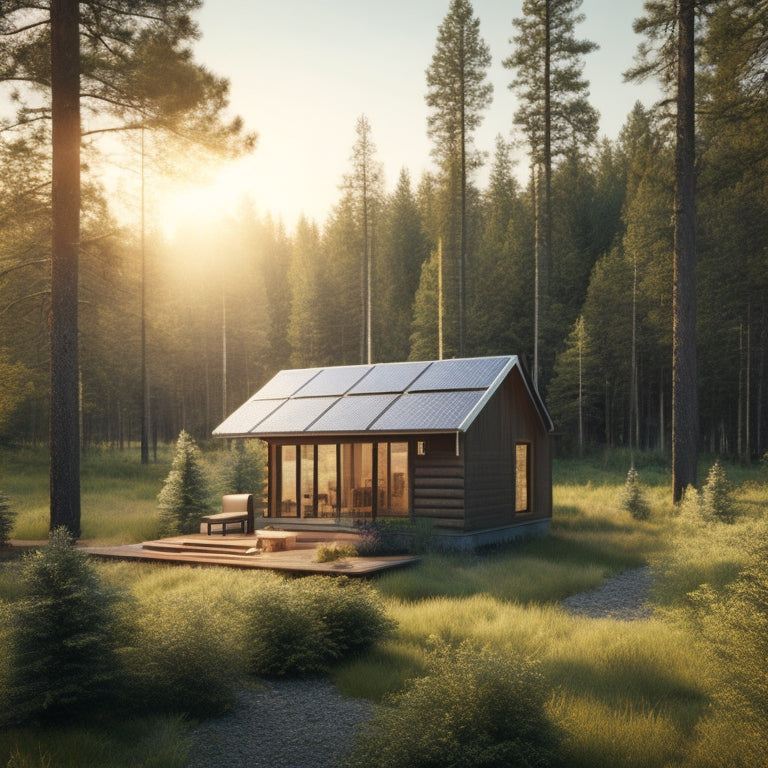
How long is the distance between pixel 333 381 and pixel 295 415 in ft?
5.67

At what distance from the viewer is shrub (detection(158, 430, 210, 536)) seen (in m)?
16.5

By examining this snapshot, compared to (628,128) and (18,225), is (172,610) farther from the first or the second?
(628,128)

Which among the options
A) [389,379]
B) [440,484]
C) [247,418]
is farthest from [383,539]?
[247,418]

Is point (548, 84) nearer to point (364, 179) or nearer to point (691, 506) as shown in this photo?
point (364, 179)

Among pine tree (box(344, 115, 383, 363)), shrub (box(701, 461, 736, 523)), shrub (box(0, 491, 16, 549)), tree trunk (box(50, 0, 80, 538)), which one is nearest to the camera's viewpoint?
tree trunk (box(50, 0, 80, 538))

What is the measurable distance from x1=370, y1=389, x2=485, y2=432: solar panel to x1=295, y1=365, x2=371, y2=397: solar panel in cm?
219

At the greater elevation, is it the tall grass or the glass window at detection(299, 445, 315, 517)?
the glass window at detection(299, 445, 315, 517)

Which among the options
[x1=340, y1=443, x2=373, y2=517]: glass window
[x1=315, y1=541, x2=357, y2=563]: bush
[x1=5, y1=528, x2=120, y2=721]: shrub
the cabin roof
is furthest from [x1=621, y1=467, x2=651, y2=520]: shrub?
[x1=5, y1=528, x2=120, y2=721]: shrub

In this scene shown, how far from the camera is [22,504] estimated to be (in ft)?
68.0

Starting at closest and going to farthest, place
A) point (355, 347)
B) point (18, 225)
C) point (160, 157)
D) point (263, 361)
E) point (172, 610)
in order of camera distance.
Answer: point (172, 610) < point (160, 157) < point (18, 225) < point (355, 347) < point (263, 361)

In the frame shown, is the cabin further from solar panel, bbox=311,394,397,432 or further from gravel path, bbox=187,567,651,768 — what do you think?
gravel path, bbox=187,567,651,768

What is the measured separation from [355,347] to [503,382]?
27.8 m

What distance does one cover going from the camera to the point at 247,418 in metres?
17.1

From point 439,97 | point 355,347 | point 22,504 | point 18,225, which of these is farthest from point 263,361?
point 18,225
